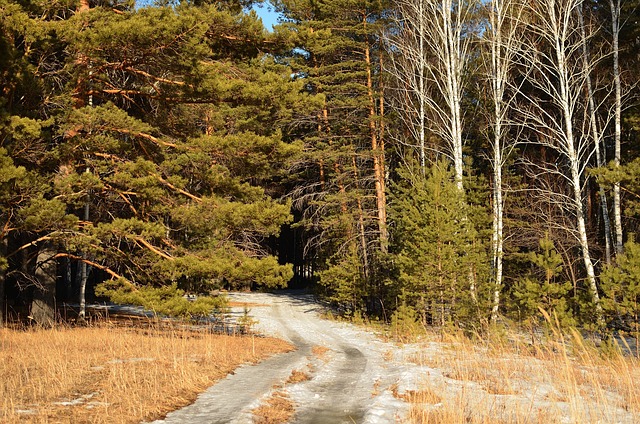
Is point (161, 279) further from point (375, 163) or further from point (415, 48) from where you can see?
point (415, 48)

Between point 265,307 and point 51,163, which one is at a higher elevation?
point 51,163

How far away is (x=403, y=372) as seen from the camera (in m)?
7.68

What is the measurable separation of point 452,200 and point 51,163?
32.3 feet

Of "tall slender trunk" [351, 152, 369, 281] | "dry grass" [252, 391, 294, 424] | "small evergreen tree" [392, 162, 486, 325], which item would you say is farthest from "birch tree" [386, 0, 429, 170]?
"dry grass" [252, 391, 294, 424]

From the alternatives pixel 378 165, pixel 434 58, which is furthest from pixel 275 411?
pixel 434 58

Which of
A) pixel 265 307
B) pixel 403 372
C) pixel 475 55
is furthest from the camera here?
pixel 265 307

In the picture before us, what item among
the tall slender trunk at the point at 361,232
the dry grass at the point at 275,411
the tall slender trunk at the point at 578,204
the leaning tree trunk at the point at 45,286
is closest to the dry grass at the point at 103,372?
the dry grass at the point at 275,411

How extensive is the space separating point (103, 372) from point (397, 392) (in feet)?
13.6

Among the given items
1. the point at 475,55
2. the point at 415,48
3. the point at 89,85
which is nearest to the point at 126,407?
the point at 89,85

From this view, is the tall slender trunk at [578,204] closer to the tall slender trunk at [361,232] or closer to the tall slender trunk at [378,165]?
the tall slender trunk at [378,165]

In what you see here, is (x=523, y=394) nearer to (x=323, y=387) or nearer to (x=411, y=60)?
(x=323, y=387)

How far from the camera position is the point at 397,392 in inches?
246

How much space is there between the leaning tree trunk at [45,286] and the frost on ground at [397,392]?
19.9 ft

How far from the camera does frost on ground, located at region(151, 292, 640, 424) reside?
16.2 feet
